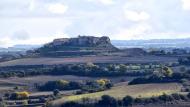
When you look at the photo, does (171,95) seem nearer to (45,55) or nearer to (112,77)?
(112,77)

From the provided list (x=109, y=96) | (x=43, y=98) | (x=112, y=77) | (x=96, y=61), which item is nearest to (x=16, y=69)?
(x=96, y=61)

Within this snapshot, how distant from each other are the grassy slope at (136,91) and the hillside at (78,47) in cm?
7078

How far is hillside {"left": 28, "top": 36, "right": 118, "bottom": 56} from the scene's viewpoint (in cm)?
16088

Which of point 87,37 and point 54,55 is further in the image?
point 87,37

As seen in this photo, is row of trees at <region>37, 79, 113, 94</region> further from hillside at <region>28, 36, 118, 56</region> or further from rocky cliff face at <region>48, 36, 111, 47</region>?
rocky cliff face at <region>48, 36, 111, 47</region>

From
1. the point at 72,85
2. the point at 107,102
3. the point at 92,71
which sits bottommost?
the point at 107,102

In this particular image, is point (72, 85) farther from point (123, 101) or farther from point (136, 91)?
point (123, 101)

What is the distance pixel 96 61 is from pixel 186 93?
59538 millimetres

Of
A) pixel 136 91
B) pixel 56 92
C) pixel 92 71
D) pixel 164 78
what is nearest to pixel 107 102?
pixel 136 91

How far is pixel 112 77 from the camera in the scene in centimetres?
10925

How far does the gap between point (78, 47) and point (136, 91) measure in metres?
92.5

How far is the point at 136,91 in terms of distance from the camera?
8250 centimetres

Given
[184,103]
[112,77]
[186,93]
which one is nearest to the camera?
[184,103]

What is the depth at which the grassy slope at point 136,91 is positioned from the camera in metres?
77.9
